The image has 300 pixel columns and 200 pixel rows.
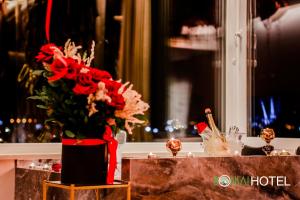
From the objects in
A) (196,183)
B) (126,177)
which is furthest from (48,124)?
(196,183)

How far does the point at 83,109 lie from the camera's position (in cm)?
218

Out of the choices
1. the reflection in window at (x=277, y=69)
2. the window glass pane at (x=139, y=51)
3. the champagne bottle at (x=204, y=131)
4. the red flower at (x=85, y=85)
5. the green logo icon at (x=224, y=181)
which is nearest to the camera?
the red flower at (x=85, y=85)

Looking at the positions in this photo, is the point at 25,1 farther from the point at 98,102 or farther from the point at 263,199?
the point at 263,199

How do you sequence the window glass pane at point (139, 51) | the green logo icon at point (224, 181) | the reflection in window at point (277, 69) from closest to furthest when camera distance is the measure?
the green logo icon at point (224, 181) → the window glass pane at point (139, 51) → the reflection in window at point (277, 69)

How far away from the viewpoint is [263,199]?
281 centimetres

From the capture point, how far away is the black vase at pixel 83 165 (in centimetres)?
221

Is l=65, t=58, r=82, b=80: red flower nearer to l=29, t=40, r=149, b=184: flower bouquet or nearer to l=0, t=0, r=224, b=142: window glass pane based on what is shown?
l=29, t=40, r=149, b=184: flower bouquet

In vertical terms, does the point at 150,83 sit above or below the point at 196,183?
above

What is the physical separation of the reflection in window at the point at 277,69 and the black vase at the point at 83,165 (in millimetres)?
1867

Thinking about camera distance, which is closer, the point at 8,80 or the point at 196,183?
the point at 196,183

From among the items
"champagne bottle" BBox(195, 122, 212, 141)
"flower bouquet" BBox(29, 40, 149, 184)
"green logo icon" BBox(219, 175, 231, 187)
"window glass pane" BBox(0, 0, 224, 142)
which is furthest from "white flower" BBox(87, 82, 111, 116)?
"window glass pane" BBox(0, 0, 224, 142)

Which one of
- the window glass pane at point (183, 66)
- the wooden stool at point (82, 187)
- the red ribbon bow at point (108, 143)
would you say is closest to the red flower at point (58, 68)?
the red ribbon bow at point (108, 143)

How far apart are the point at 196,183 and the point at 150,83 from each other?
1.24 metres

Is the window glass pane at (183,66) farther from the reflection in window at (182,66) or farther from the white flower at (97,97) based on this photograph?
the white flower at (97,97)
